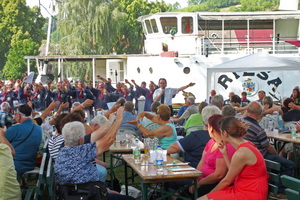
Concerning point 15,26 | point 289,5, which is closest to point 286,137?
point 289,5

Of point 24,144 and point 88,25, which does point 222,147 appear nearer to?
point 24,144

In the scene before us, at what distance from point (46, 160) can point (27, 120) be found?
725 millimetres

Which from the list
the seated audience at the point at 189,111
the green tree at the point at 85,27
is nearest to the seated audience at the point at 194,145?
the seated audience at the point at 189,111

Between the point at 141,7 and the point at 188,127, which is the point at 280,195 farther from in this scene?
the point at 141,7

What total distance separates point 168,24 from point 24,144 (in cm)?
1919

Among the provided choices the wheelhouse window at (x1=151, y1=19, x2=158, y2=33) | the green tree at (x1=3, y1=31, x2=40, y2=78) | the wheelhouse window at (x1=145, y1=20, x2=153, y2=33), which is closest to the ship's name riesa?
the wheelhouse window at (x1=151, y1=19, x2=158, y2=33)

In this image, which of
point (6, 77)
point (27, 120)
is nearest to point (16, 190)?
point (27, 120)

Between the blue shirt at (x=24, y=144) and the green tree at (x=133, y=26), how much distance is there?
1457 inches

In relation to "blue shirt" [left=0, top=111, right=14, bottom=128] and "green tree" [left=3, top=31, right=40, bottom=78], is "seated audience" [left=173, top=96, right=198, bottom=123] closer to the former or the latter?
"blue shirt" [left=0, top=111, right=14, bottom=128]

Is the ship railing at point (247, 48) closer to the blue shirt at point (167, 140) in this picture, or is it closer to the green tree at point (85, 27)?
the green tree at point (85, 27)

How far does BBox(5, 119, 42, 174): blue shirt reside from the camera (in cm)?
672

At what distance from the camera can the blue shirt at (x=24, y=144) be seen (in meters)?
6.72

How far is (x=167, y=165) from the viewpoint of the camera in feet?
18.6

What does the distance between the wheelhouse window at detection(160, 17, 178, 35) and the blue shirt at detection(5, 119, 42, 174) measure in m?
18.6
